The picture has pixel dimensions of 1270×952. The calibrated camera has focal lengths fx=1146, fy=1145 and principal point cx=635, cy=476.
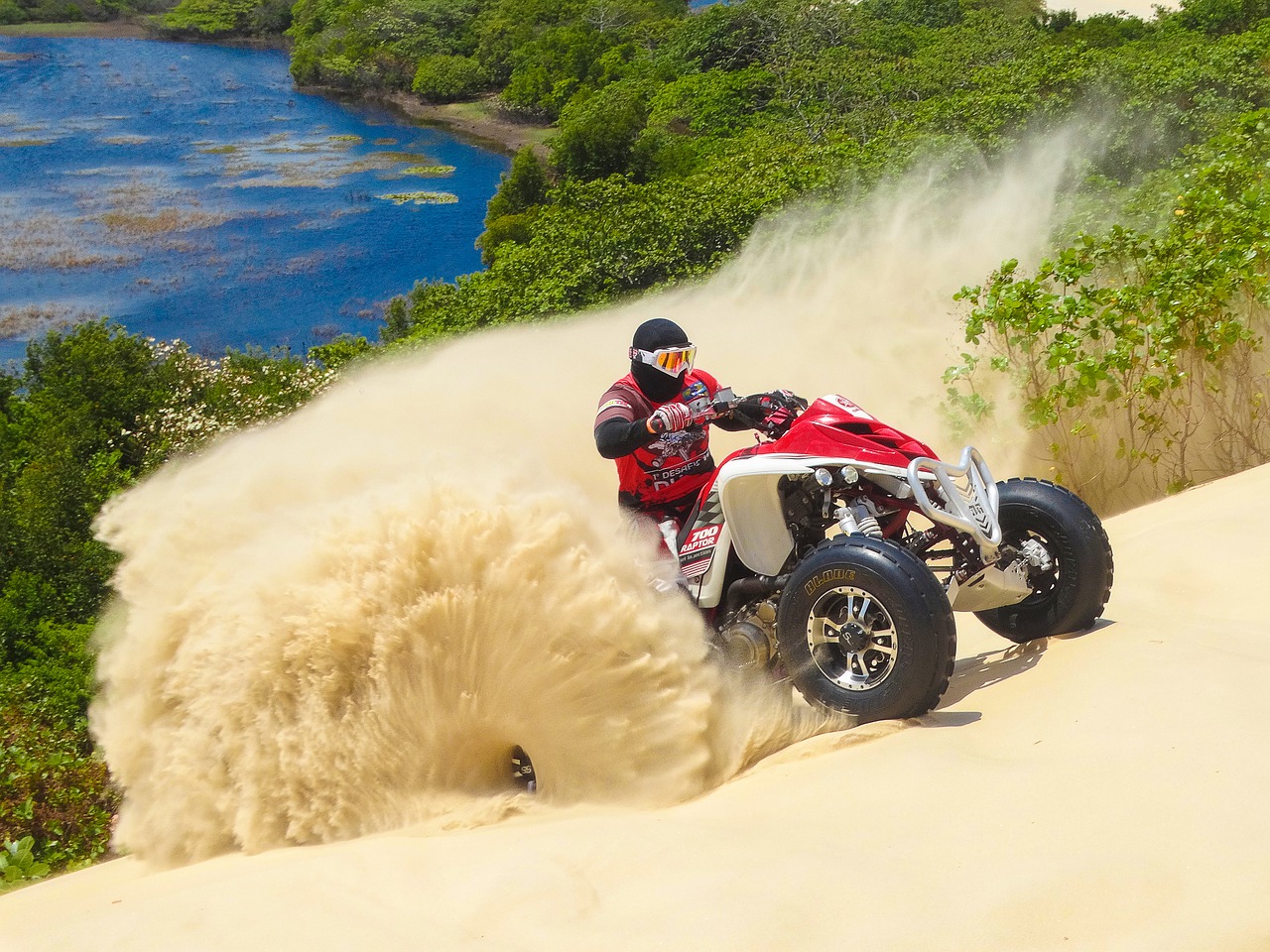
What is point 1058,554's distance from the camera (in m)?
5.01

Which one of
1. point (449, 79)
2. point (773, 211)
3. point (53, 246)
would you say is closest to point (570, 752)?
point (773, 211)

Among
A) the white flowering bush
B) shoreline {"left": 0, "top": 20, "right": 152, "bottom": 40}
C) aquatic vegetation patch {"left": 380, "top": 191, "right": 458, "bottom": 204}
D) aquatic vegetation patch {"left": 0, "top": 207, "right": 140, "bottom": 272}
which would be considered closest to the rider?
the white flowering bush

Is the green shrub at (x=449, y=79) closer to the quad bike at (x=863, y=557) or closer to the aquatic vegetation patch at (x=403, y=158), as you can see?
the aquatic vegetation patch at (x=403, y=158)

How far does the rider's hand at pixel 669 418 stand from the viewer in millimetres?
5117

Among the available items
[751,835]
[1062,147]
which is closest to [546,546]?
[751,835]

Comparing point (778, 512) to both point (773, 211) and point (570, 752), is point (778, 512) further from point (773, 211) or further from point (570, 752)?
point (773, 211)

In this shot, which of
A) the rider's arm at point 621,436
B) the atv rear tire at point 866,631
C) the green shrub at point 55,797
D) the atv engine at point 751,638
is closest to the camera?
the atv rear tire at point 866,631

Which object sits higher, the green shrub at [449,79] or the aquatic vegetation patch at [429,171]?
the green shrub at [449,79]

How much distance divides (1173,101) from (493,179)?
101 ft

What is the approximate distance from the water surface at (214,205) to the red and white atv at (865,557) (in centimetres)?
3301

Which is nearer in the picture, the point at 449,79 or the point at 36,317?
the point at 36,317

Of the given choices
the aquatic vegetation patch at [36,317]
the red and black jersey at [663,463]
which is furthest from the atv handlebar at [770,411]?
the aquatic vegetation patch at [36,317]

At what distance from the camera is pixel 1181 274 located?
809 centimetres

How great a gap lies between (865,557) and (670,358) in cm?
162
